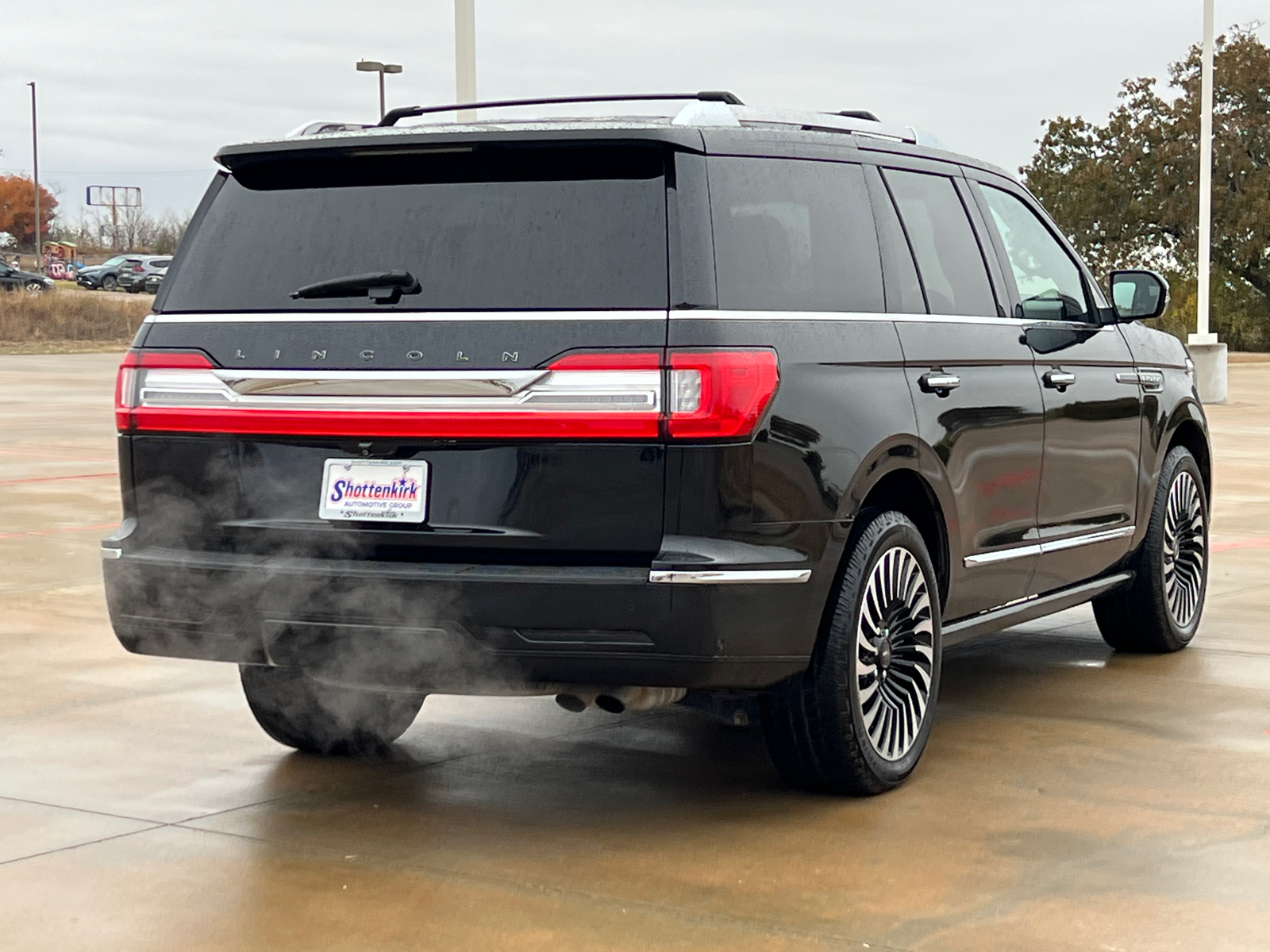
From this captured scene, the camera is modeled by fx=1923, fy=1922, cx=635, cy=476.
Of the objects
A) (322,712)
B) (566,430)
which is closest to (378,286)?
(566,430)

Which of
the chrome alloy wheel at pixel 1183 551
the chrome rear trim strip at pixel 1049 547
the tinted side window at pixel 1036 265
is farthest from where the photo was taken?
the chrome alloy wheel at pixel 1183 551

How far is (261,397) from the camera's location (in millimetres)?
5020

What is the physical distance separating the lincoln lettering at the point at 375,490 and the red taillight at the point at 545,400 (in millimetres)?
125

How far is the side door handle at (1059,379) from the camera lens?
6426mm

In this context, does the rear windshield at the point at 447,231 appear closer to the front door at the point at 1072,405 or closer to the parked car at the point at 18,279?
the front door at the point at 1072,405

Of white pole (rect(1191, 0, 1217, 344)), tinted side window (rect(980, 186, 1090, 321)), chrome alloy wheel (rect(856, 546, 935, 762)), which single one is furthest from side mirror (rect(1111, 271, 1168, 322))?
white pole (rect(1191, 0, 1217, 344))

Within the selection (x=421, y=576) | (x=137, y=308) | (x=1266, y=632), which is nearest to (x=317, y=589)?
(x=421, y=576)

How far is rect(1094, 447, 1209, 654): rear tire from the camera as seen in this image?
24.8 ft

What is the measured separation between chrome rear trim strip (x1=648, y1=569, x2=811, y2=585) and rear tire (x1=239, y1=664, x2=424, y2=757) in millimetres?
1483

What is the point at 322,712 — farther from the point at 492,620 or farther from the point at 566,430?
the point at 566,430

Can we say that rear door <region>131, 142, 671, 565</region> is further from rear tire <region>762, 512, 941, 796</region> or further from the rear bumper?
rear tire <region>762, 512, 941, 796</region>

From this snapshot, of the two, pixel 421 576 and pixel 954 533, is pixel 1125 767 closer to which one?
pixel 954 533

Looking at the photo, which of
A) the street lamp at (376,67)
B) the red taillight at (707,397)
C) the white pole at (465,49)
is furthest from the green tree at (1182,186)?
the red taillight at (707,397)

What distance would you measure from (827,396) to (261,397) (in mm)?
1481
